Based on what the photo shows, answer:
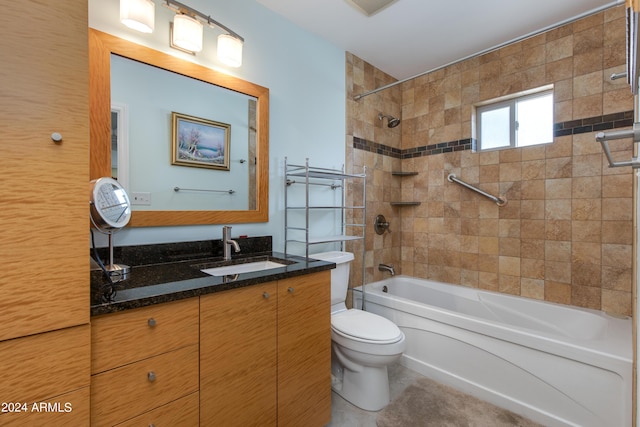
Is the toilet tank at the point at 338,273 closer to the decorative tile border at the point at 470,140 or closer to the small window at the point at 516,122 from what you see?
the decorative tile border at the point at 470,140

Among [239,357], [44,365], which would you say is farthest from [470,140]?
[44,365]

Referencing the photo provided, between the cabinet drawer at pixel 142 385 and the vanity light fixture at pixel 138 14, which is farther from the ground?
the vanity light fixture at pixel 138 14

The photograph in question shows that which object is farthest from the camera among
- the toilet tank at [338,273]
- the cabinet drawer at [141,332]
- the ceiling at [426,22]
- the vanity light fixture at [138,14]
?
the toilet tank at [338,273]

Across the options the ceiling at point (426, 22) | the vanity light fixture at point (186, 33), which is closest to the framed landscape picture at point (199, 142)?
the vanity light fixture at point (186, 33)

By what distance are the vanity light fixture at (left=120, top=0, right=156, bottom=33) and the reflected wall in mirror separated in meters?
0.09

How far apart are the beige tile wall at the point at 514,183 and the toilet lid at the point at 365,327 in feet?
1.91

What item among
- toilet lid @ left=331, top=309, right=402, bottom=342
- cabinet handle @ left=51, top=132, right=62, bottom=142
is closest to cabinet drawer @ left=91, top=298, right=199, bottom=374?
cabinet handle @ left=51, top=132, right=62, bottom=142

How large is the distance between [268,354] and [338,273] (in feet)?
2.98

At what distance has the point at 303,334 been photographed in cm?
137

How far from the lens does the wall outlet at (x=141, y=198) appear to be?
4.47 ft

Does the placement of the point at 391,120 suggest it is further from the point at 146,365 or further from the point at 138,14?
the point at 146,365

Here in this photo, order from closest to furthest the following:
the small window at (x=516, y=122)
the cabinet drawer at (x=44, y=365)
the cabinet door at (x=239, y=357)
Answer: the cabinet drawer at (x=44, y=365) → the cabinet door at (x=239, y=357) → the small window at (x=516, y=122)

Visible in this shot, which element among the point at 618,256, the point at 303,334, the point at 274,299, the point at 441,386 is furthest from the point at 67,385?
the point at 618,256

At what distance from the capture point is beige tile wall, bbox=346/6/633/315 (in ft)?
6.20
